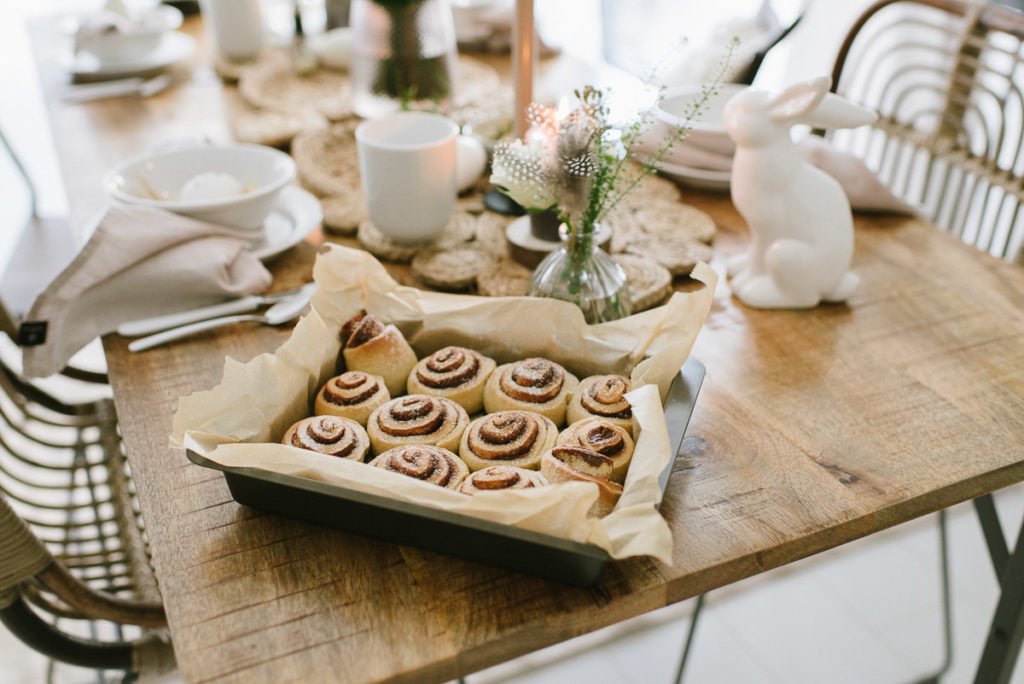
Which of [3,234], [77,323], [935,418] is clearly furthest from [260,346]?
[3,234]

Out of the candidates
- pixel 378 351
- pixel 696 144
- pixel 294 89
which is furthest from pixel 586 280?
pixel 294 89

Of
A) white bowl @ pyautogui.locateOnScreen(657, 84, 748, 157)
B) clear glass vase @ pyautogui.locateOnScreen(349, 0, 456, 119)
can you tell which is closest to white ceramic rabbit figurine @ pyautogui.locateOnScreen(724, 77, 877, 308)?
white bowl @ pyautogui.locateOnScreen(657, 84, 748, 157)

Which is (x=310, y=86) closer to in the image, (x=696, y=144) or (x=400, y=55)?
(x=400, y=55)

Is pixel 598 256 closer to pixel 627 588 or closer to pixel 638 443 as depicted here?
pixel 638 443

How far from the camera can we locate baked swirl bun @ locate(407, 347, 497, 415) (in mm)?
840

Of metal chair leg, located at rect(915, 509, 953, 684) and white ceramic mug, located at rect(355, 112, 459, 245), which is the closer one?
white ceramic mug, located at rect(355, 112, 459, 245)

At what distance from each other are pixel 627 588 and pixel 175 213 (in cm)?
78

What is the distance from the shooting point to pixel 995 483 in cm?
81

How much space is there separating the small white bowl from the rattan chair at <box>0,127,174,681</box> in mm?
239

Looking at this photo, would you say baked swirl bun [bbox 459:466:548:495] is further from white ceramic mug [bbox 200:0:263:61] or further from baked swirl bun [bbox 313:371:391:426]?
white ceramic mug [bbox 200:0:263:61]

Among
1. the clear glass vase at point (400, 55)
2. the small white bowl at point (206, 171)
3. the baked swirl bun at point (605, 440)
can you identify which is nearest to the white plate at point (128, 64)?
the clear glass vase at point (400, 55)

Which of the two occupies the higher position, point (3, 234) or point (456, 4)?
point (456, 4)

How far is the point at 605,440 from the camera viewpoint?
0.74m

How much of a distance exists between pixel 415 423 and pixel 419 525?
0.13m
